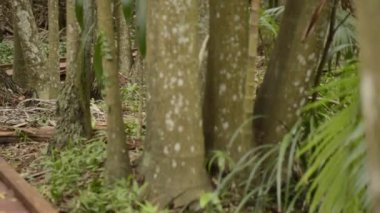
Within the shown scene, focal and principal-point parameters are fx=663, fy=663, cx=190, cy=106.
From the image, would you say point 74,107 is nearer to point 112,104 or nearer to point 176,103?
point 112,104

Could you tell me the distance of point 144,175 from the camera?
4523 mm

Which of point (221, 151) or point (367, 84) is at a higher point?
Result: point (367, 84)

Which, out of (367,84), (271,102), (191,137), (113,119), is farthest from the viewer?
(113,119)

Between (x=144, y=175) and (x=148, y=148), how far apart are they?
20 cm

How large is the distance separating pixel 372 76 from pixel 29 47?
10.0m

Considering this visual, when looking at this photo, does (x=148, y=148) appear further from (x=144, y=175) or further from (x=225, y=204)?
(x=225, y=204)

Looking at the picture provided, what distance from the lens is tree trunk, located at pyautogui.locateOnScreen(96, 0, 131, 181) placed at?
472cm

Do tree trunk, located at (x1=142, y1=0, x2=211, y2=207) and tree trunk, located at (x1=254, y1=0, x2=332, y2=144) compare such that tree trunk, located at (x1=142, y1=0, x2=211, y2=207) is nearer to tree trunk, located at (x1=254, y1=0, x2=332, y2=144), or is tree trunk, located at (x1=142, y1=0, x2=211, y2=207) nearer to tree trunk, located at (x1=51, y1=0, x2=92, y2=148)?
tree trunk, located at (x1=254, y1=0, x2=332, y2=144)

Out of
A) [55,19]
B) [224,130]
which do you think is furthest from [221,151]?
[55,19]

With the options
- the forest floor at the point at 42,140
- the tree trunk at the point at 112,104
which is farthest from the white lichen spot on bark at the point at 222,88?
the forest floor at the point at 42,140

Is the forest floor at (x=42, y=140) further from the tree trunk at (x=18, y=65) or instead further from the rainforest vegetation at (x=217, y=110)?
the tree trunk at (x=18, y=65)

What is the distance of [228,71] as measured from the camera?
434cm

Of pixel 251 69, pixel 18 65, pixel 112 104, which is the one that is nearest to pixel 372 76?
pixel 251 69

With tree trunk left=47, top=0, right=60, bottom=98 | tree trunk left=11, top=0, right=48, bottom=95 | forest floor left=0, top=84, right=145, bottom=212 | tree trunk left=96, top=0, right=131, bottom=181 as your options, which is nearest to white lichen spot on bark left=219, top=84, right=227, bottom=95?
tree trunk left=96, top=0, right=131, bottom=181
